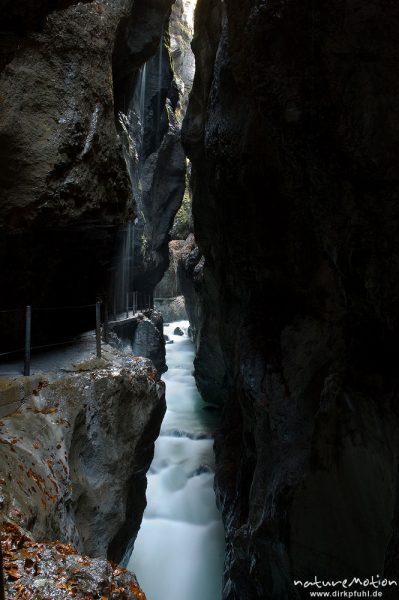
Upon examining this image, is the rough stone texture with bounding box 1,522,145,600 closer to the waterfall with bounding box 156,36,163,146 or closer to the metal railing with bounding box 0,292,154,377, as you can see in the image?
the metal railing with bounding box 0,292,154,377

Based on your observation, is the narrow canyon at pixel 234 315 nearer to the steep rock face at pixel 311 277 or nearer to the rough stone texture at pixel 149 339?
the steep rock face at pixel 311 277

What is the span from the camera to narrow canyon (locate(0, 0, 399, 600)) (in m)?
4.88

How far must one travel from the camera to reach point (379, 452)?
5.70 metres

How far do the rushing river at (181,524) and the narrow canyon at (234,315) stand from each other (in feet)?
0.23

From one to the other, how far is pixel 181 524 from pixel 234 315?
250 inches

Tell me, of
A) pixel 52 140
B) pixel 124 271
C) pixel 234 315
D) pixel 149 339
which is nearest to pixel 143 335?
pixel 149 339

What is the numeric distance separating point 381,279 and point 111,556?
608 cm

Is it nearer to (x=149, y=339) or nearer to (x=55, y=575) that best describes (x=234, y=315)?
(x=55, y=575)

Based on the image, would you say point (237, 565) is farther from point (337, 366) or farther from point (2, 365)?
point (2, 365)

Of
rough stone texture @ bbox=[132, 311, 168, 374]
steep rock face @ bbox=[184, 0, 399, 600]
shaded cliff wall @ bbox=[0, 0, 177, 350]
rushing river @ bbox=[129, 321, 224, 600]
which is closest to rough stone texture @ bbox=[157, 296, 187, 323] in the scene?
rough stone texture @ bbox=[132, 311, 168, 374]

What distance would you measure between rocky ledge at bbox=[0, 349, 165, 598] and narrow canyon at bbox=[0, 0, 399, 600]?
0.03 metres

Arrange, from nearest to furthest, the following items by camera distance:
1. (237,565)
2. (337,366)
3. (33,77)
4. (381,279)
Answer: (381,279) < (337,366) < (33,77) < (237,565)

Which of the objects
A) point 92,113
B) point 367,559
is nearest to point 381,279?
point 367,559

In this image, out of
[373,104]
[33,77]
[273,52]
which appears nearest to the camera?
[373,104]
